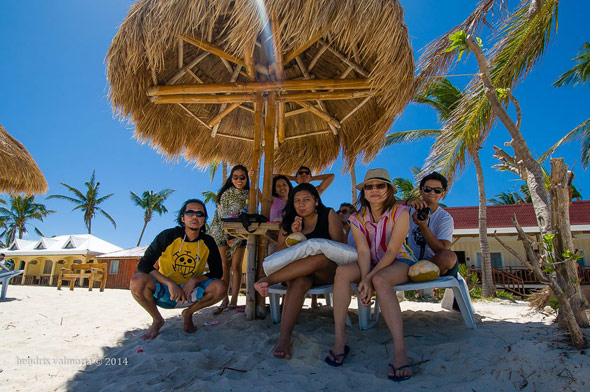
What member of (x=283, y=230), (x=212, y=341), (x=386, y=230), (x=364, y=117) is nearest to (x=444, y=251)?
(x=386, y=230)

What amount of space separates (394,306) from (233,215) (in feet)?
8.32

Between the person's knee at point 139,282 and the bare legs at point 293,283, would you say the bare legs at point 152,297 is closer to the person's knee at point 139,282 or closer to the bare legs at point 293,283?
the person's knee at point 139,282

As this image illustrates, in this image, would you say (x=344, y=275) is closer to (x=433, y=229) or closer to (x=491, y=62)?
(x=433, y=229)

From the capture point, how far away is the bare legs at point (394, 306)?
2043 mm

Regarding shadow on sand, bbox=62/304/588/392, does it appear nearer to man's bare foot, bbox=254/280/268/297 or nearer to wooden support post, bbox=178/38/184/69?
man's bare foot, bbox=254/280/268/297

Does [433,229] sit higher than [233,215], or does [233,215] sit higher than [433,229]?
[233,215]

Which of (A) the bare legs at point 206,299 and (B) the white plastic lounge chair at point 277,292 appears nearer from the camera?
(B) the white plastic lounge chair at point 277,292

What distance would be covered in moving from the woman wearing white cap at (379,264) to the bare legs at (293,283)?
277 mm

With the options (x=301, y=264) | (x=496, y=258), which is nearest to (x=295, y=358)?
(x=301, y=264)

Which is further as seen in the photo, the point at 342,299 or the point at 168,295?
the point at 168,295

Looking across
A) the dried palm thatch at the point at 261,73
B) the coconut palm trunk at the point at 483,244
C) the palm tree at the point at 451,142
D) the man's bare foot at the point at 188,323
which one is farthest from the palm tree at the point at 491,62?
the coconut palm trunk at the point at 483,244

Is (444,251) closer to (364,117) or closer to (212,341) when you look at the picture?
(212,341)

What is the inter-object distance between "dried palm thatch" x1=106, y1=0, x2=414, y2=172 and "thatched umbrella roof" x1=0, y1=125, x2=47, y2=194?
5.97 metres

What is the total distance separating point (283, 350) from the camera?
95.6 inches
